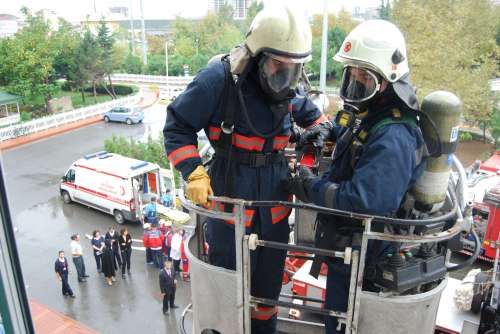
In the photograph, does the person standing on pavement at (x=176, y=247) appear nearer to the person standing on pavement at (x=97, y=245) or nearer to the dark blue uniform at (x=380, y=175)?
the person standing on pavement at (x=97, y=245)

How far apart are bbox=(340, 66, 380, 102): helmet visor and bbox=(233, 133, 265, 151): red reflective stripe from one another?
0.63m

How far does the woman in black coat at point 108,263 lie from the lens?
11.5 m

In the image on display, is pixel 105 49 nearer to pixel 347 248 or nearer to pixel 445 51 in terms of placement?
pixel 445 51

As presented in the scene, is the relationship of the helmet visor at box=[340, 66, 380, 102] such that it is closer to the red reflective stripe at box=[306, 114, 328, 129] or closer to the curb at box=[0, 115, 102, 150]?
the red reflective stripe at box=[306, 114, 328, 129]

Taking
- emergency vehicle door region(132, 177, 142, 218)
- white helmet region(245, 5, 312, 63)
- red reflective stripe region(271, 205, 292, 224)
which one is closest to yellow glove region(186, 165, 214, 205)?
red reflective stripe region(271, 205, 292, 224)

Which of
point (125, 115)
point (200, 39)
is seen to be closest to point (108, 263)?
point (125, 115)

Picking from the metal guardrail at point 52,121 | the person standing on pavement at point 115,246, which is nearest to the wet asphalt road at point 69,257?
Result: the person standing on pavement at point 115,246

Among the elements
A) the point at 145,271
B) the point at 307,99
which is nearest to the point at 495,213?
the point at 145,271

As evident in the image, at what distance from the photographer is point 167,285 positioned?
1024 centimetres

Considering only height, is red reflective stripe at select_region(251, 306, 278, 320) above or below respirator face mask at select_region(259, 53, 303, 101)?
below

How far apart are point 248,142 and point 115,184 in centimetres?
1231

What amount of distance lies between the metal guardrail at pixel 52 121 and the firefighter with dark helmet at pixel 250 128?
24.6 meters

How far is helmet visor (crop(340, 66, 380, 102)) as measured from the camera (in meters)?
2.87

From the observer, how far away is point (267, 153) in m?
3.30
